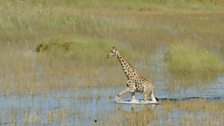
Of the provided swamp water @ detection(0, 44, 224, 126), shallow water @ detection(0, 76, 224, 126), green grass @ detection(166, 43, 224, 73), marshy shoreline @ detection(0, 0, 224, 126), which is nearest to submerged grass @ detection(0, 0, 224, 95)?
marshy shoreline @ detection(0, 0, 224, 126)

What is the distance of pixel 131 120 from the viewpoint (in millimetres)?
14414

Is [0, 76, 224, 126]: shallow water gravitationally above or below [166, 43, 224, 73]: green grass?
below

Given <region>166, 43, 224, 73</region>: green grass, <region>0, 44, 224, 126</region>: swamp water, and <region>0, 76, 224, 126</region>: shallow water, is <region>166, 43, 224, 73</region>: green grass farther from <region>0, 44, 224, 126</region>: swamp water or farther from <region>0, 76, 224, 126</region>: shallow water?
<region>0, 76, 224, 126</region>: shallow water

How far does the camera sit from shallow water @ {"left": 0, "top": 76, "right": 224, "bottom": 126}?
1429 centimetres

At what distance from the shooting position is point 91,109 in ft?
52.1

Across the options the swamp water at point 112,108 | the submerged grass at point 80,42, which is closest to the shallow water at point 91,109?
the swamp water at point 112,108

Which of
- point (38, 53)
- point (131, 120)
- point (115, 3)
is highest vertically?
point (115, 3)

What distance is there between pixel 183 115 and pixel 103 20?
923 inches

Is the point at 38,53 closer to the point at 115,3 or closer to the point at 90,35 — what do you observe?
the point at 90,35

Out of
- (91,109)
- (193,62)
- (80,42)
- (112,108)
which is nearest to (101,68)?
(193,62)

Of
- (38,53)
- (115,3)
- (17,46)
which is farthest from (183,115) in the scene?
(115,3)

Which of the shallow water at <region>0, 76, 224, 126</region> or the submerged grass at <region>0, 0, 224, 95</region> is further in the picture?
the submerged grass at <region>0, 0, 224, 95</region>

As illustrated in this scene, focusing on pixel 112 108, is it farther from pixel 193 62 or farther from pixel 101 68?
pixel 193 62

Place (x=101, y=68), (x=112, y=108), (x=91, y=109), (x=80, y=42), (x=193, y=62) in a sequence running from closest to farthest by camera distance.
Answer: (x=91, y=109) < (x=112, y=108) < (x=101, y=68) < (x=193, y=62) < (x=80, y=42)
